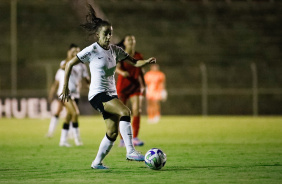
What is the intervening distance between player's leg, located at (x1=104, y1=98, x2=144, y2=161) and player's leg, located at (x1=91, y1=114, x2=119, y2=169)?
131 mm

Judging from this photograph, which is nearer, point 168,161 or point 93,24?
point 93,24

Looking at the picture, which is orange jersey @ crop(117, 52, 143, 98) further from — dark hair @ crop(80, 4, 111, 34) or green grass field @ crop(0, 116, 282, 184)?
dark hair @ crop(80, 4, 111, 34)

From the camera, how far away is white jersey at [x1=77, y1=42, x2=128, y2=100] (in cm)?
931

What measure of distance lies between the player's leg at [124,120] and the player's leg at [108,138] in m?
0.13

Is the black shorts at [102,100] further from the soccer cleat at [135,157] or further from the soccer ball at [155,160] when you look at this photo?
the soccer ball at [155,160]

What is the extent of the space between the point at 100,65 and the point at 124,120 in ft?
3.16

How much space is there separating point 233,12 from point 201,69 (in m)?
5.97

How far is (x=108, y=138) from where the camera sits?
30.8 ft

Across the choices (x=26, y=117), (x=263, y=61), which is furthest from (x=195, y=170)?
(x=263, y=61)

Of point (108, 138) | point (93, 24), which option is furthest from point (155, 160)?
point (93, 24)

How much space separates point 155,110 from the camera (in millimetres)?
27109

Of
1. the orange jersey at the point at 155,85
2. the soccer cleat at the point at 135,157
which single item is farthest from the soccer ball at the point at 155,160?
the orange jersey at the point at 155,85

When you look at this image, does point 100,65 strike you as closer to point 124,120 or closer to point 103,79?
point 103,79

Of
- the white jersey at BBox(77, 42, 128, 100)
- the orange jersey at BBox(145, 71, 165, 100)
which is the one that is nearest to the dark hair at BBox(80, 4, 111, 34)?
the white jersey at BBox(77, 42, 128, 100)
